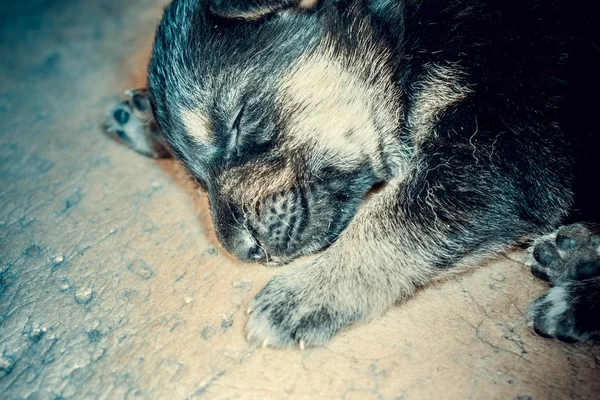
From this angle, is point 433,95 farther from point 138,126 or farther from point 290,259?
point 138,126

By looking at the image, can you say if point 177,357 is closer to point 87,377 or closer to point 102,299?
point 87,377

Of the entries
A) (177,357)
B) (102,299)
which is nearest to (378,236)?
(177,357)

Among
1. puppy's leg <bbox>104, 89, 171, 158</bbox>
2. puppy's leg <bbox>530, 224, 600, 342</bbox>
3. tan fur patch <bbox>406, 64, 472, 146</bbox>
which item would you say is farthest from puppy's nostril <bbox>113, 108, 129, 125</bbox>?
puppy's leg <bbox>530, 224, 600, 342</bbox>

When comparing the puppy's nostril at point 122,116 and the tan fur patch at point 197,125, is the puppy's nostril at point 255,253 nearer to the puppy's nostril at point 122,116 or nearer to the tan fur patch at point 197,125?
the tan fur patch at point 197,125

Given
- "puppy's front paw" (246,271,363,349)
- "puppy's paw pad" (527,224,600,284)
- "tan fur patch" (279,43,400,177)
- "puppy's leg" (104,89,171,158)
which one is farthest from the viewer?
"puppy's leg" (104,89,171,158)

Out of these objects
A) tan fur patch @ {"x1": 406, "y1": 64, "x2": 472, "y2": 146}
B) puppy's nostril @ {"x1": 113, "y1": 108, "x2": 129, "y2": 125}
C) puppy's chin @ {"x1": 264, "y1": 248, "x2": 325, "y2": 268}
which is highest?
tan fur patch @ {"x1": 406, "y1": 64, "x2": 472, "y2": 146}

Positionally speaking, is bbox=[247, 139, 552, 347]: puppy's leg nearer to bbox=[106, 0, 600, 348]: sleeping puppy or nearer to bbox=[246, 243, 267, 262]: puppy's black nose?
bbox=[106, 0, 600, 348]: sleeping puppy
